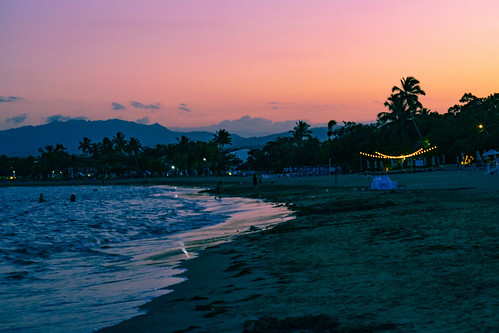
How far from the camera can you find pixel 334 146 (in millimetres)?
86062

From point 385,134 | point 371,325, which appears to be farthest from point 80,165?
point 371,325

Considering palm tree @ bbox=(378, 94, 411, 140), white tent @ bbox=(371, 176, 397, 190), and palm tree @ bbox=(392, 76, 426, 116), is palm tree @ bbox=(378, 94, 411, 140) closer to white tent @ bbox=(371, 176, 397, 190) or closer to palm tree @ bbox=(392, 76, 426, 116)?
palm tree @ bbox=(392, 76, 426, 116)

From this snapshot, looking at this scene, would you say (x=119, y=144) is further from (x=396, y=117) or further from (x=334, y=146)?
(x=396, y=117)

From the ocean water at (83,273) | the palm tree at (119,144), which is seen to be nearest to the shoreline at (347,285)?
the ocean water at (83,273)

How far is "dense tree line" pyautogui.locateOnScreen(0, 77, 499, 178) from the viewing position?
67.9 m

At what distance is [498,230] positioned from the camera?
26.6ft

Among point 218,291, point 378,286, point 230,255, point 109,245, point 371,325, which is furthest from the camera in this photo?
point 109,245

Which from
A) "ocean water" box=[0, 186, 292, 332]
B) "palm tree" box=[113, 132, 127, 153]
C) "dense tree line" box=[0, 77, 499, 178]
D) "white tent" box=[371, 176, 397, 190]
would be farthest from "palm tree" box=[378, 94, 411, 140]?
"palm tree" box=[113, 132, 127, 153]

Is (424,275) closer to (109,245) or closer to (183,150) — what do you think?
(109,245)

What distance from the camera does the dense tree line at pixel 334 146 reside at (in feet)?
223

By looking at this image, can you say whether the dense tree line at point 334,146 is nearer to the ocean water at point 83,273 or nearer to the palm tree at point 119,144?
the palm tree at point 119,144

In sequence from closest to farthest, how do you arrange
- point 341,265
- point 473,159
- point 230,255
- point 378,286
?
point 378,286 < point 341,265 < point 230,255 < point 473,159

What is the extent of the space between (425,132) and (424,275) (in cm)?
8265

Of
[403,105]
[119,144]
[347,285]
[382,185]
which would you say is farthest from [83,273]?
[119,144]
